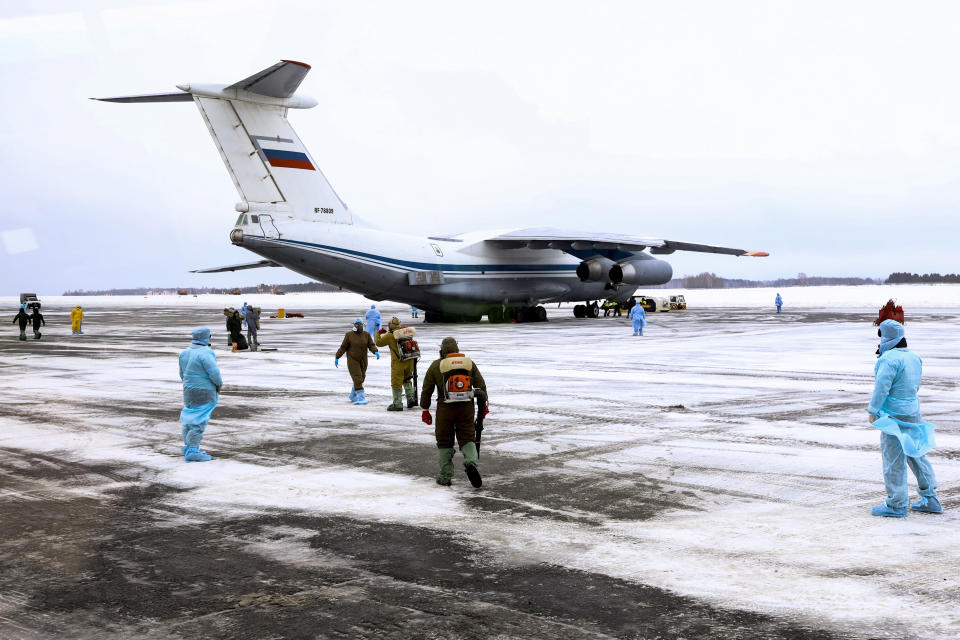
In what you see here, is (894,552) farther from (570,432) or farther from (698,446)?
(570,432)

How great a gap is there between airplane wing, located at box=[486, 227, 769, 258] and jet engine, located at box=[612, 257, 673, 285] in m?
0.79

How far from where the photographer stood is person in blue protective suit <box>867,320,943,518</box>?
7504mm

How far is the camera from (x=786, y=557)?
21.1 ft

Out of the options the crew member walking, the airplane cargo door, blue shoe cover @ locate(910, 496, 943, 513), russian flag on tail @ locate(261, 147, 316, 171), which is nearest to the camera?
blue shoe cover @ locate(910, 496, 943, 513)

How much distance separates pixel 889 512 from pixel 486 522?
3470 millimetres

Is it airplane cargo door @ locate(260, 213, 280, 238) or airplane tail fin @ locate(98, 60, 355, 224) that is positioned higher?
airplane tail fin @ locate(98, 60, 355, 224)

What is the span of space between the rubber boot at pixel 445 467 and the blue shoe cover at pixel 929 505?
4340 mm

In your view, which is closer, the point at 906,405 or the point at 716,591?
the point at 716,591

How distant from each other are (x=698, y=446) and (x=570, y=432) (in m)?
1.84

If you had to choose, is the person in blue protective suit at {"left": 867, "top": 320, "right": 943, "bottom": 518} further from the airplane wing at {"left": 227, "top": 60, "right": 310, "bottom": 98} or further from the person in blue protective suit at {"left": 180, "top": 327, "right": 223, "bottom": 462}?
the airplane wing at {"left": 227, "top": 60, "right": 310, "bottom": 98}

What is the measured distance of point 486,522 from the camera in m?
7.52

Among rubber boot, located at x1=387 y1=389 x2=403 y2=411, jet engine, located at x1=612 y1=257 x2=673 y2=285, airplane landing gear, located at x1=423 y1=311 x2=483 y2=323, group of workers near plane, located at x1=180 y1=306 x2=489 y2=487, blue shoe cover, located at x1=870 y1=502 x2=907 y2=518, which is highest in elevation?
jet engine, located at x1=612 y1=257 x2=673 y2=285

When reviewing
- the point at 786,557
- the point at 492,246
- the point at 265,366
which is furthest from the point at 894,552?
the point at 492,246

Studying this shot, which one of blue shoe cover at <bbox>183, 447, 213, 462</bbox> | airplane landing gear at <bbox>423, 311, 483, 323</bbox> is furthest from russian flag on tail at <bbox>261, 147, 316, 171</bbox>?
blue shoe cover at <bbox>183, 447, 213, 462</bbox>
